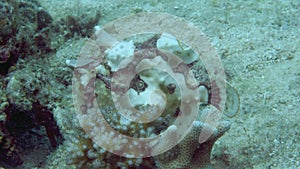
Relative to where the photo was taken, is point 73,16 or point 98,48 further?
point 73,16

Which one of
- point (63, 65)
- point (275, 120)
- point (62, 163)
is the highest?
point (63, 65)

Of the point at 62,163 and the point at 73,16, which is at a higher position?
the point at 73,16

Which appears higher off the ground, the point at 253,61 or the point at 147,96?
the point at 147,96

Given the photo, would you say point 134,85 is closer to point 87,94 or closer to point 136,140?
point 87,94

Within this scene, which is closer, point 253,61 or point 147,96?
point 147,96

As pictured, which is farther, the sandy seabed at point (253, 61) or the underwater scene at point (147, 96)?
the sandy seabed at point (253, 61)

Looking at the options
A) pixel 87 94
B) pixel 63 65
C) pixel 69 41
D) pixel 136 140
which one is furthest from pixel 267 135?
pixel 69 41

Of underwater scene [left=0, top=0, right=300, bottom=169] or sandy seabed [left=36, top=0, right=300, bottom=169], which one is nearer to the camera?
underwater scene [left=0, top=0, right=300, bottom=169]

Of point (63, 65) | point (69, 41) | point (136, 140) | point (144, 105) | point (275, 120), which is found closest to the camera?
point (136, 140)
